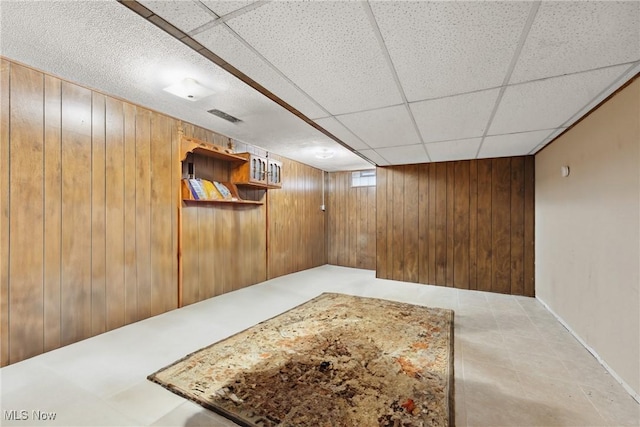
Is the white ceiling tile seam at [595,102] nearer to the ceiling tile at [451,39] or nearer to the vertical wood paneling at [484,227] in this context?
the ceiling tile at [451,39]

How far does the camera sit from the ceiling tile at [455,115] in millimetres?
2311

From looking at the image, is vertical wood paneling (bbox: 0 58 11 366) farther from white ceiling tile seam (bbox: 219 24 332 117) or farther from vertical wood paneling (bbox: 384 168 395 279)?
vertical wood paneling (bbox: 384 168 395 279)

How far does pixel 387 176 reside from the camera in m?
5.37

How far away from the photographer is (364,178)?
21.5 feet

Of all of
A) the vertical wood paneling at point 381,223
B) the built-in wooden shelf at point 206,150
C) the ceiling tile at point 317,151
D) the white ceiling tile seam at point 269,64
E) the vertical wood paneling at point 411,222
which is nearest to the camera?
the white ceiling tile seam at point 269,64

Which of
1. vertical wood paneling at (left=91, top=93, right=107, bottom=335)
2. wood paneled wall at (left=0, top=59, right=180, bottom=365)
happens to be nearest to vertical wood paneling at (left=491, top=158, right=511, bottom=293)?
wood paneled wall at (left=0, top=59, right=180, bottom=365)

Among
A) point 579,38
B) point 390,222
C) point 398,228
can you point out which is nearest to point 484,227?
point 398,228

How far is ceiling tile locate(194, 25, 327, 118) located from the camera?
1.55 meters

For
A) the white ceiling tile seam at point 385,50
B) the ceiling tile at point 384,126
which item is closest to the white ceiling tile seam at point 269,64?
the ceiling tile at point 384,126

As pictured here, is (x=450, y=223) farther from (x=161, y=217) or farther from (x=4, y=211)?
(x=4, y=211)

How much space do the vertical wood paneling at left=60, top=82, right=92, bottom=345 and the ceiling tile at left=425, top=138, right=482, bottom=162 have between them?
151 inches

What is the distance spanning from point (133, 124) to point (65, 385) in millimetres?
2360

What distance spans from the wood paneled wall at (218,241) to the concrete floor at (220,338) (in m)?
0.50

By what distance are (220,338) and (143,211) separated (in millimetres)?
1615
